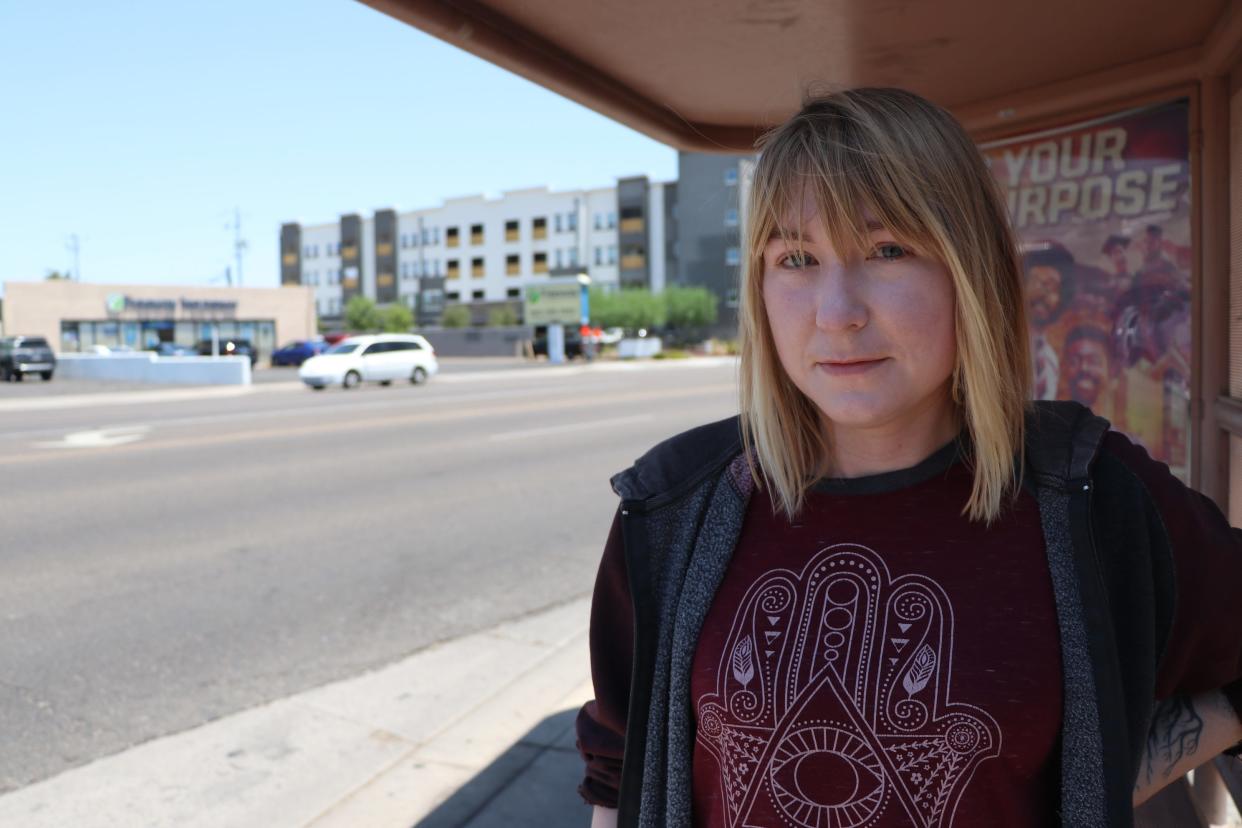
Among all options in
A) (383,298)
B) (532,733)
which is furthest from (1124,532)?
(383,298)

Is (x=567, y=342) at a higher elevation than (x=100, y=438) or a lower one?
higher

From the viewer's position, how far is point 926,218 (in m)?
1.23

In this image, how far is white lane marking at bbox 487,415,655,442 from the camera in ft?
45.3

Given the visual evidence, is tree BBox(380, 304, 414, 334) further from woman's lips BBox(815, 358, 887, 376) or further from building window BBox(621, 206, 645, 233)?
woman's lips BBox(815, 358, 887, 376)

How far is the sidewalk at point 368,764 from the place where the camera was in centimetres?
332

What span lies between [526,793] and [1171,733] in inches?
96.2

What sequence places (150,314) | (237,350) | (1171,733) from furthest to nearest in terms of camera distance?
1. (150,314)
2. (237,350)
3. (1171,733)

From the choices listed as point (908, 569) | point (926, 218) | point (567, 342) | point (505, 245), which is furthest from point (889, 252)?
point (505, 245)

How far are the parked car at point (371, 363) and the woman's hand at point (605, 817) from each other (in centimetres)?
2600

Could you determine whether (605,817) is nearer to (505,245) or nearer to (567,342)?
(567,342)

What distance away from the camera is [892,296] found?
4.13 ft

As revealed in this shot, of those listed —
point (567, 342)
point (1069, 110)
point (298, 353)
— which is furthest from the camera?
point (567, 342)

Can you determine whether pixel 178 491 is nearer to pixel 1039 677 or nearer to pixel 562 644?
pixel 562 644

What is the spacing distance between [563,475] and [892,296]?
9.11 m
